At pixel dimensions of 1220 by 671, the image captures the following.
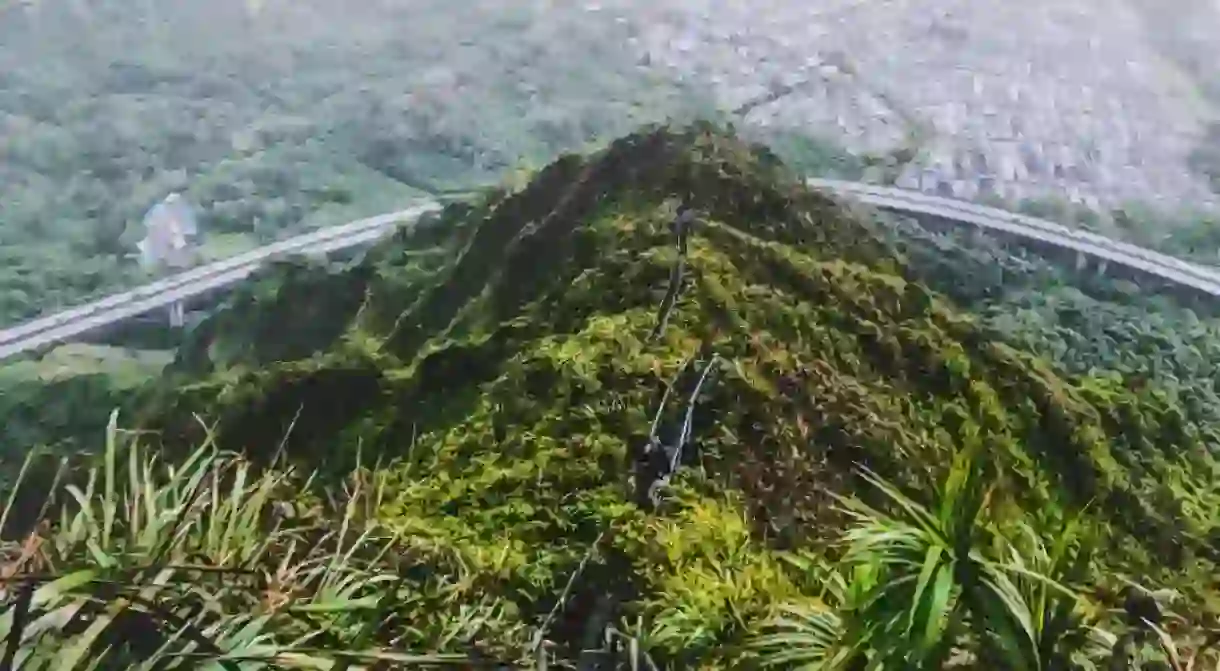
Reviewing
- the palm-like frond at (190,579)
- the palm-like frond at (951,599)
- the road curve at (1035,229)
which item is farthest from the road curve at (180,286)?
the palm-like frond at (951,599)

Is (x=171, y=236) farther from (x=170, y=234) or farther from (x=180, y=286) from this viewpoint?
(x=180, y=286)

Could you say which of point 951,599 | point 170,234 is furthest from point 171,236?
point 951,599

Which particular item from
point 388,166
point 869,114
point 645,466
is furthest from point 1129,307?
point 388,166

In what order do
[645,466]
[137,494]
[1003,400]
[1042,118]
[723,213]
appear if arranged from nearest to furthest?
[137,494] → [645,466] → [1003,400] → [723,213] → [1042,118]

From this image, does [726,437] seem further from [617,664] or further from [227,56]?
[227,56]

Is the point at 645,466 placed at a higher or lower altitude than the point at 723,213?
lower

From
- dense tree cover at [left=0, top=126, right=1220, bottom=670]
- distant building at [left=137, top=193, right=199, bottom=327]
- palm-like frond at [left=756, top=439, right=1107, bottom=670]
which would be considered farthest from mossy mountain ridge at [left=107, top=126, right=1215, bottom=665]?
palm-like frond at [left=756, top=439, right=1107, bottom=670]
